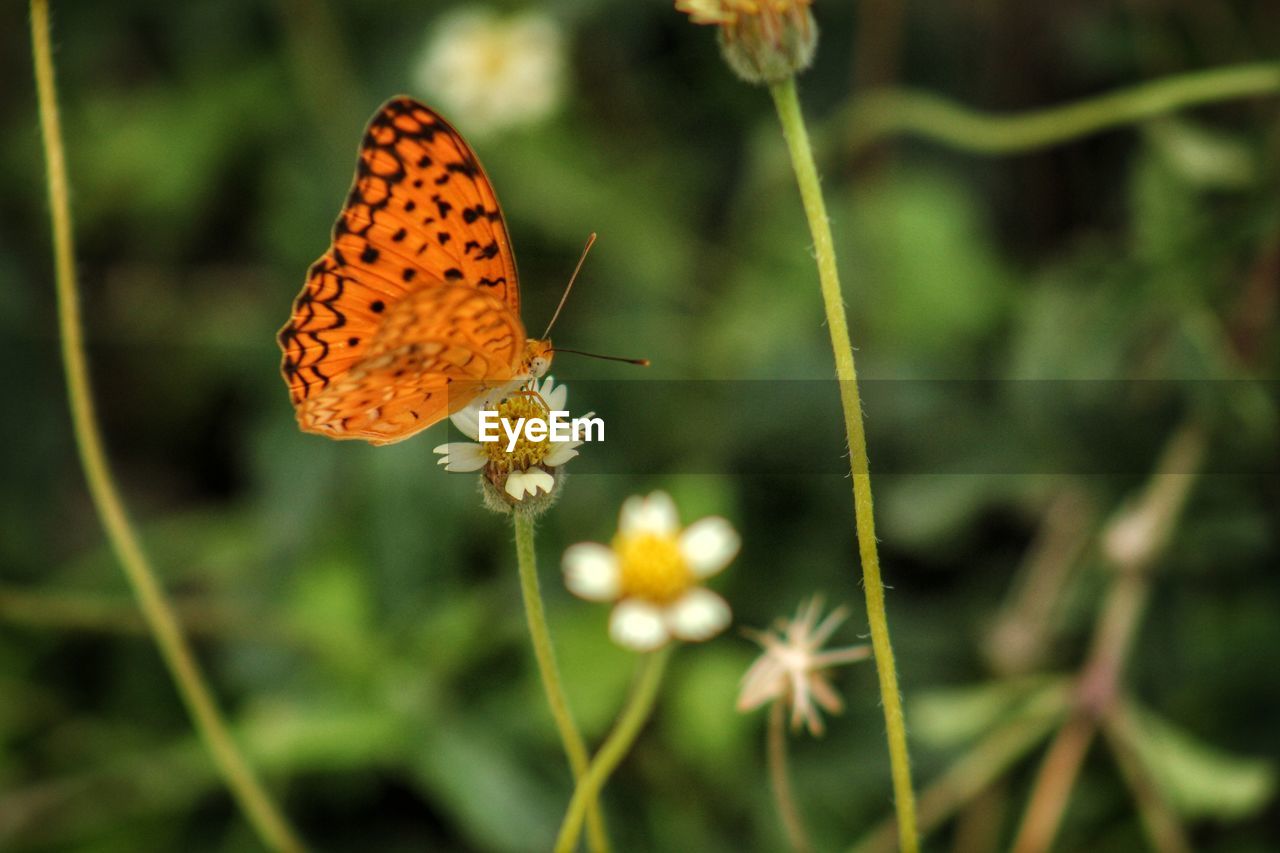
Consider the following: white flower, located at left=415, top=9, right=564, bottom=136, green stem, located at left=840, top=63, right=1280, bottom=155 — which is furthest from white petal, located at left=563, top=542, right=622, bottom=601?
white flower, located at left=415, top=9, right=564, bottom=136

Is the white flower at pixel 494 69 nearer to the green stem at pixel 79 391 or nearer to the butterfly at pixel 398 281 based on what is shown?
the green stem at pixel 79 391

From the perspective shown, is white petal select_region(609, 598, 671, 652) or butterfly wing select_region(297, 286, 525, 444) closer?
butterfly wing select_region(297, 286, 525, 444)

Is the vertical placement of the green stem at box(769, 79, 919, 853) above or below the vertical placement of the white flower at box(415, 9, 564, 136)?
below

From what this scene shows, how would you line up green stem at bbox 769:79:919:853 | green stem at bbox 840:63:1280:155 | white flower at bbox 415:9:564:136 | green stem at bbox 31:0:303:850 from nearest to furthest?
green stem at bbox 769:79:919:853 → green stem at bbox 31:0:303:850 → green stem at bbox 840:63:1280:155 → white flower at bbox 415:9:564:136

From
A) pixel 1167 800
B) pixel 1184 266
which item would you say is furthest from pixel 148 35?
pixel 1167 800

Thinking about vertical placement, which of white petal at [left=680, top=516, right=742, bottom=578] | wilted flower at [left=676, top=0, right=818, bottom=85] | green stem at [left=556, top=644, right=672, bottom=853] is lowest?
green stem at [left=556, top=644, right=672, bottom=853]

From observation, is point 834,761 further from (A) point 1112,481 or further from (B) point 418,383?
(B) point 418,383

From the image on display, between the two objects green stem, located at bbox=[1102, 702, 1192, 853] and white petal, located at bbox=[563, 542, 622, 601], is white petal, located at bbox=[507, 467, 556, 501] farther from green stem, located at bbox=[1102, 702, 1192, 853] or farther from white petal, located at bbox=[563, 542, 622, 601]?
green stem, located at bbox=[1102, 702, 1192, 853]

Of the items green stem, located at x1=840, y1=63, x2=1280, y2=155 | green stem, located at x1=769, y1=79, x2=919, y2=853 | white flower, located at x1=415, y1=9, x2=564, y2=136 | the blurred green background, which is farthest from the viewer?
white flower, located at x1=415, y1=9, x2=564, y2=136
